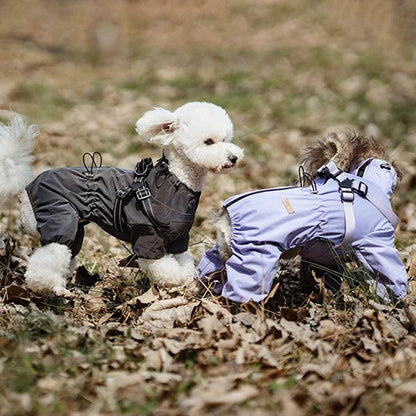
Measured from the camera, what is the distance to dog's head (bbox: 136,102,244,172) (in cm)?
315

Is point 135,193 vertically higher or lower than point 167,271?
higher

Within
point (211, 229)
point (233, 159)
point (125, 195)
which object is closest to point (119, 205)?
point (125, 195)

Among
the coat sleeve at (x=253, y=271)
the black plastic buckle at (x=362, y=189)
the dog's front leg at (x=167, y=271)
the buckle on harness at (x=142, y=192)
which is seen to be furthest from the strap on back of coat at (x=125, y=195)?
the black plastic buckle at (x=362, y=189)

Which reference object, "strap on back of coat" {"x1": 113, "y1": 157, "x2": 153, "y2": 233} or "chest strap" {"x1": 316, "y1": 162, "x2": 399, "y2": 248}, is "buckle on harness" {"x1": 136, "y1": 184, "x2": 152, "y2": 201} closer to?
"strap on back of coat" {"x1": 113, "y1": 157, "x2": 153, "y2": 233}

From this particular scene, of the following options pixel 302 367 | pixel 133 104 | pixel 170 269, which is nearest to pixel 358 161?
pixel 170 269

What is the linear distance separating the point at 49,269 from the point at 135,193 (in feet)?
2.00

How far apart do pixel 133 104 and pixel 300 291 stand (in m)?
5.73

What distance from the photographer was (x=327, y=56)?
10.7 metres

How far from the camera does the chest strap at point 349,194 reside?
3.03 meters

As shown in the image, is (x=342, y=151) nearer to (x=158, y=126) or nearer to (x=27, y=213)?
(x=158, y=126)

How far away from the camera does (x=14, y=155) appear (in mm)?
3221

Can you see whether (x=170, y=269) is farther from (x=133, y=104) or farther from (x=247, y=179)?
(x=133, y=104)

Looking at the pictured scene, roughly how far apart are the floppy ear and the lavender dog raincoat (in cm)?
52

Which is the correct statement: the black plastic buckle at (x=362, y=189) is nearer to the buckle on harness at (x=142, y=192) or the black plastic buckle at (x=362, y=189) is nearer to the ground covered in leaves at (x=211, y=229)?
the ground covered in leaves at (x=211, y=229)
